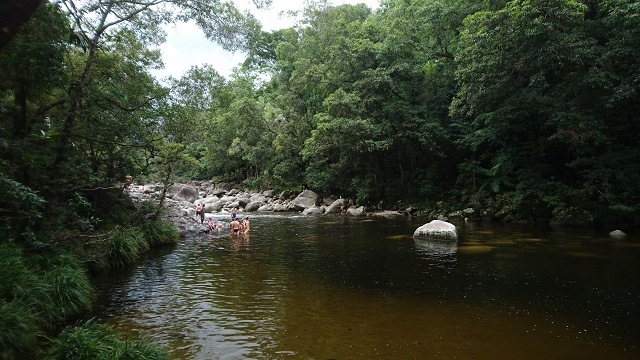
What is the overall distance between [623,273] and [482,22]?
14520mm

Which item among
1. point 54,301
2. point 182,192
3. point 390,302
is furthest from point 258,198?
point 54,301

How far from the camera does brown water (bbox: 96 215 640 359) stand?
6059 mm

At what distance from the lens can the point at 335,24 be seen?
37312 mm

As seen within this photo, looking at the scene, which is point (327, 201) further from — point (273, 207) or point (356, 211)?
point (356, 211)

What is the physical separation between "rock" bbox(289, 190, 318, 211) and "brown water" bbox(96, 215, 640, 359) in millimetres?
22805

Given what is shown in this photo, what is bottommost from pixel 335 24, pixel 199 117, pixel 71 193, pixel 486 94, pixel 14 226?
pixel 14 226

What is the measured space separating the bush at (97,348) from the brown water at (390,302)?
686mm

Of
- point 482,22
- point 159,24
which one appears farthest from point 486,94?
point 159,24

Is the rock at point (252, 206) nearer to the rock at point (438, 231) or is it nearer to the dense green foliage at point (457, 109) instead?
the dense green foliage at point (457, 109)

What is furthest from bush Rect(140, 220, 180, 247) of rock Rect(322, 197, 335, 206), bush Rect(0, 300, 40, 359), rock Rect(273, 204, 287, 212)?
rock Rect(322, 197, 335, 206)

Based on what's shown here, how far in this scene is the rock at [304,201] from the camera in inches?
1500

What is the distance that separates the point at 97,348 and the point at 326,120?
28.4 m

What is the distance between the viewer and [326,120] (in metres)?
32.2

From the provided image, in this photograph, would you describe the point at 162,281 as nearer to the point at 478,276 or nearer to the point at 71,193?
the point at 71,193
